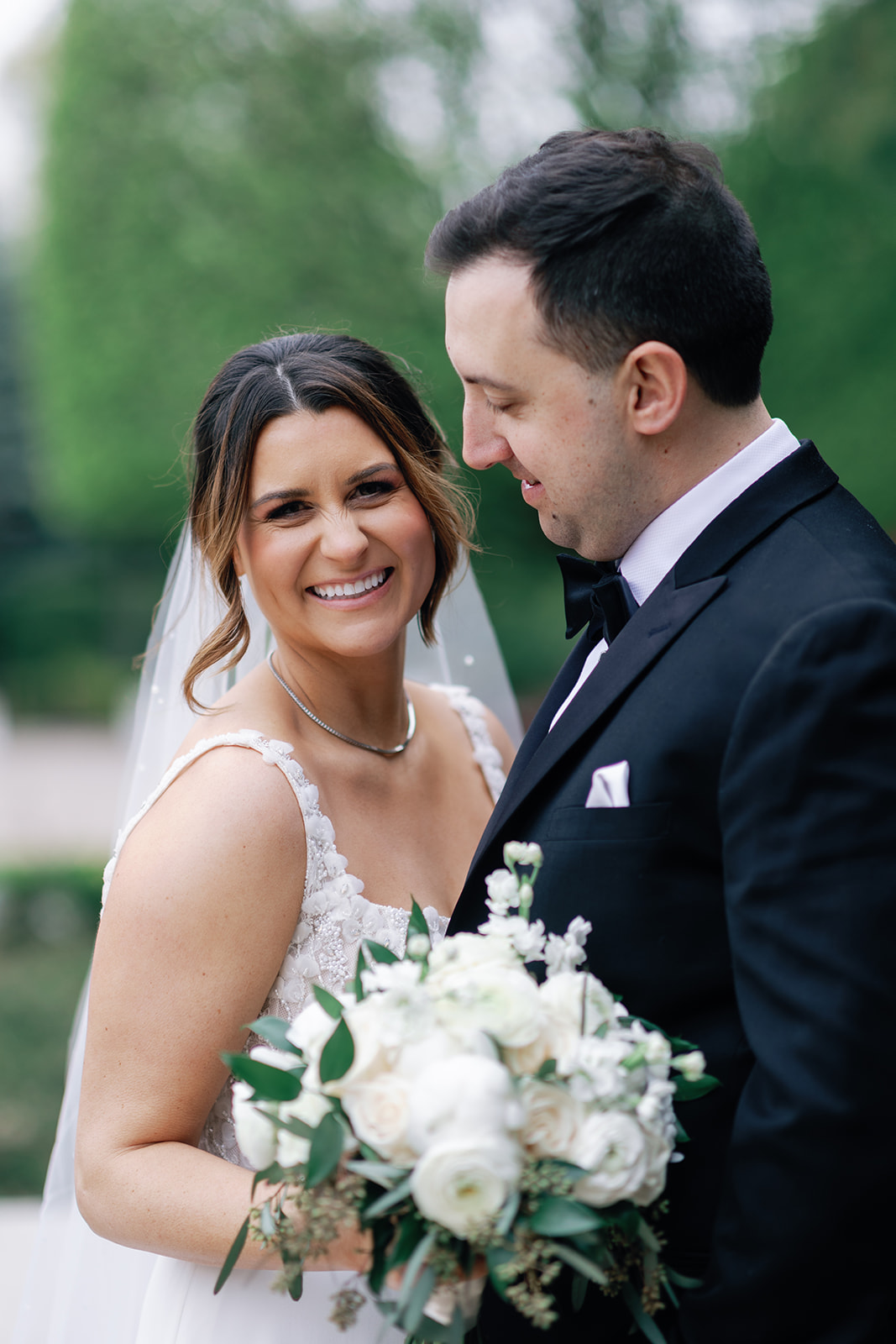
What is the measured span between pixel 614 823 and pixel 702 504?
0.64 m

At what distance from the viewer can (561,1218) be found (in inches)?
62.8

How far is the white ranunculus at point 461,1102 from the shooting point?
5.08 ft

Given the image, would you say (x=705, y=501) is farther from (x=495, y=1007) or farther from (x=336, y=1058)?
(x=336, y=1058)

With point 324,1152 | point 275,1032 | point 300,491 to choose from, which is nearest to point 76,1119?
point 275,1032

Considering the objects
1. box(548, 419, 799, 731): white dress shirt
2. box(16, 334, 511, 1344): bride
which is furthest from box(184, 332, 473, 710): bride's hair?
box(548, 419, 799, 731): white dress shirt

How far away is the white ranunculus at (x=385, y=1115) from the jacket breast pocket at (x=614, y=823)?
1.88 ft

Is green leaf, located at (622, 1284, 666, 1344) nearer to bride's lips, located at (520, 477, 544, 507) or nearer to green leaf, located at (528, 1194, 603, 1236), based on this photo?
green leaf, located at (528, 1194, 603, 1236)

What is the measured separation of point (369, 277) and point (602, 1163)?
815cm

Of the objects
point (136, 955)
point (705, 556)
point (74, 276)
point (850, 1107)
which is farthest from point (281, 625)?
point (74, 276)

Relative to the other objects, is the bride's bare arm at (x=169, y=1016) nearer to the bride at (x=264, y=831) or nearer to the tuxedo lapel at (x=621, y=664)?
the bride at (x=264, y=831)

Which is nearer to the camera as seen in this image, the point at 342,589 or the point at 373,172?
the point at 342,589

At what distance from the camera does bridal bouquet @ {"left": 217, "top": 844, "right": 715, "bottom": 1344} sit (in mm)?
1560

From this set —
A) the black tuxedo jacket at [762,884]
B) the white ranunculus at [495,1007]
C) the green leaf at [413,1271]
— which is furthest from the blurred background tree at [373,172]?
the green leaf at [413,1271]

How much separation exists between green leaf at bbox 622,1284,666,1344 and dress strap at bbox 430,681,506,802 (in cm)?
159
